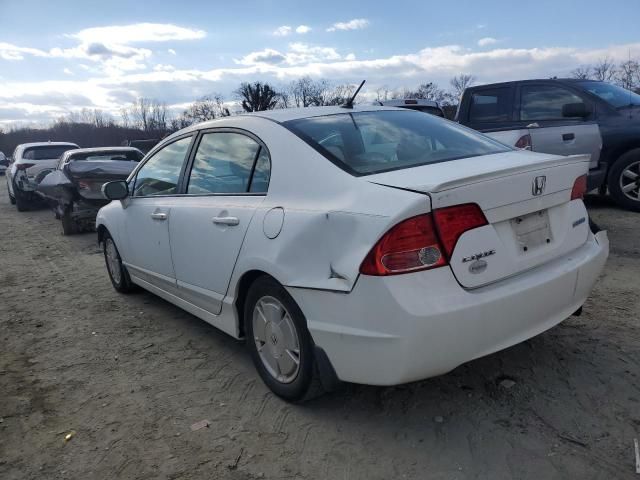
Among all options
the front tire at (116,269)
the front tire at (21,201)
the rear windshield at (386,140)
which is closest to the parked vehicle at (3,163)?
the front tire at (21,201)

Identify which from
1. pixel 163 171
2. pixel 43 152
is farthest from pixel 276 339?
pixel 43 152

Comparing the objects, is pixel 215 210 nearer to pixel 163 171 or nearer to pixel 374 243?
pixel 163 171

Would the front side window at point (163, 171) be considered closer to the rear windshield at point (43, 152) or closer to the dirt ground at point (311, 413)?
the dirt ground at point (311, 413)

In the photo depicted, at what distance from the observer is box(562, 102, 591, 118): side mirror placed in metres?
7.37

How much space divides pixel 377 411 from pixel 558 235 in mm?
1339

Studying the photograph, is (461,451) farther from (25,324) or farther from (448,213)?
(25,324)

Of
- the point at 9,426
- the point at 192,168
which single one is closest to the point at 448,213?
the point at 192,168

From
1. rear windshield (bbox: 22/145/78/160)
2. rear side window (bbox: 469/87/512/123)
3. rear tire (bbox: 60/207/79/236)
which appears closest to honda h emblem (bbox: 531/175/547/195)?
rear side window (bbox: 469/87/512/123)

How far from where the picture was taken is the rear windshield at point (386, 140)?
291 cm

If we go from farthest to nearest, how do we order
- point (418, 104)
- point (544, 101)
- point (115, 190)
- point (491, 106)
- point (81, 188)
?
point (418, 104), point (81, 188), point (491, 106), point (544, 101), point (115, 190)

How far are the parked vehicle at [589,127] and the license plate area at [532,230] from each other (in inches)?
177

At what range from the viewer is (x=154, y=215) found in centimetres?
425

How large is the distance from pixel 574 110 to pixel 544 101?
0.64m

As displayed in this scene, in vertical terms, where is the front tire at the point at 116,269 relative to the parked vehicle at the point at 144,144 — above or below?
below
